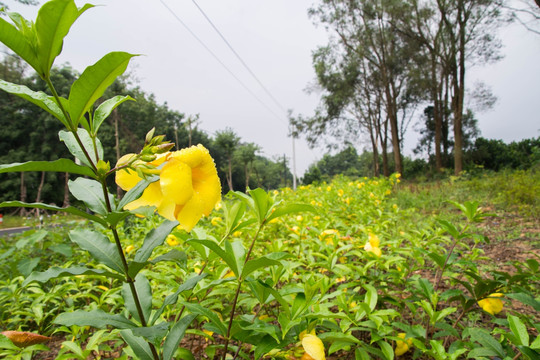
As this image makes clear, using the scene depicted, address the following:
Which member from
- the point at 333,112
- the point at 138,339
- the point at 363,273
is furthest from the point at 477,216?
the point at 333,112

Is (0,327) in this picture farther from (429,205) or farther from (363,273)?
(429,205)

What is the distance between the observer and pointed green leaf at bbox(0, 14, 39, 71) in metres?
0.35

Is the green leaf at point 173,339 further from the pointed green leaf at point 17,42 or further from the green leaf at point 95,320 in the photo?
the pointed green leaf at point 17,42

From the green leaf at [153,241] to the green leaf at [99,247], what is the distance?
1.5 inches

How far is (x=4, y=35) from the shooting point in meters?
0.35

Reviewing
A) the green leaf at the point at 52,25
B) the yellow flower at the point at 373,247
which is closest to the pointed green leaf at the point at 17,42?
the green leaf at the point at 52,25

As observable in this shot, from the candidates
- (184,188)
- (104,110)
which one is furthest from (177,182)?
(104,110)

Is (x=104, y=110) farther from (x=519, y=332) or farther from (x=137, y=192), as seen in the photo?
(x=519, y=332)

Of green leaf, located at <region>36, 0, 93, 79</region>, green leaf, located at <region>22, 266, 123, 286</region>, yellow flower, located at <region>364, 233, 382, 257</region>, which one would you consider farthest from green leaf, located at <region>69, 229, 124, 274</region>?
yellow flower, located at <region>364, 233, 382, 257</region>

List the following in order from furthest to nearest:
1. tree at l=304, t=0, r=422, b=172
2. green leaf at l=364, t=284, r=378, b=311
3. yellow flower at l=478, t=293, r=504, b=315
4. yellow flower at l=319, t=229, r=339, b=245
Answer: tree at l=304, t=0, r=422, b=172 → yellow flower at l=319, t=229, r=339, b=245 → yellow flower at l=478, t=293, r=504, b=315 → green leaf at l=364, t=284, r=378, b=311

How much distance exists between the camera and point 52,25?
376 millimetres

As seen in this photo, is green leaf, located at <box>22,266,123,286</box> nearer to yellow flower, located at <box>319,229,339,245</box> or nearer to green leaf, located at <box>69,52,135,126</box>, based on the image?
green leaf, located at <box>69,52,135,126</box>

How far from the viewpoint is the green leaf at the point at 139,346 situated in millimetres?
499

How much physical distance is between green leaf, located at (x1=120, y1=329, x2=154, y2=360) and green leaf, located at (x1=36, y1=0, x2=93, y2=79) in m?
0.45
